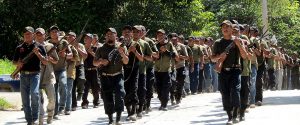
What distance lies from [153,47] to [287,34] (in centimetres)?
2463

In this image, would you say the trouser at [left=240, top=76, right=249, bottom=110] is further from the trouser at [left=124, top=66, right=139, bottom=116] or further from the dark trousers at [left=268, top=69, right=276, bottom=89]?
the dark trousers at [left=268, top=69, right=276, bottom=89]

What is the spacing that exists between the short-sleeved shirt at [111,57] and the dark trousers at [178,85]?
13.5 feet

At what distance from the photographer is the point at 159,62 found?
47.2 ft

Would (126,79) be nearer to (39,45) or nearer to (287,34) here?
(39,45)

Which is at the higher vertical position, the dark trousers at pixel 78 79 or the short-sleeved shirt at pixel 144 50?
the short-sleeved shirt at pixel 144 50

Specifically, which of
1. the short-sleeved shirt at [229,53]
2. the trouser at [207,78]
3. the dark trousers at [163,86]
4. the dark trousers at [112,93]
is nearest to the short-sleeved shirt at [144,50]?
the dark trousers at [112,93]

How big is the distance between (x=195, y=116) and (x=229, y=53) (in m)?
2.38

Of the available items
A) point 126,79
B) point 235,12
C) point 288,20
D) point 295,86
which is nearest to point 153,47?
point 126,79

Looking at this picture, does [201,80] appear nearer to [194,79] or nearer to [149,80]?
[194,79]

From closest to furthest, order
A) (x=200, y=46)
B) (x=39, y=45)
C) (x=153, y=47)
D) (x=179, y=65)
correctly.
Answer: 1. (x=39, y=45)
2. (x=153, y=47)
3. (x=179, y=65)
4. (x=200, y=46)

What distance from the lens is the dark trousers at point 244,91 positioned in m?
11.7

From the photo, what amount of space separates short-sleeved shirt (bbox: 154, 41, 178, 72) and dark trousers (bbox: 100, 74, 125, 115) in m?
2.88

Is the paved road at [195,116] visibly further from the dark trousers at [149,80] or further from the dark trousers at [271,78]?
the dark trousers at [271,78]

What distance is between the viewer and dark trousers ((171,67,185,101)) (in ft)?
51.5
